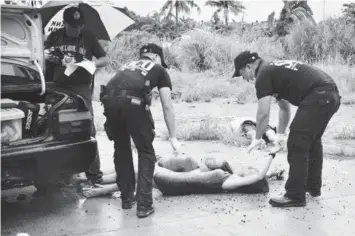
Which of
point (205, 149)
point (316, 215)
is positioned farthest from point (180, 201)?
point (205, 149)

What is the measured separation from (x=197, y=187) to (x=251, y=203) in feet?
1.98

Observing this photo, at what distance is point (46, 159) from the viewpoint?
4574mm

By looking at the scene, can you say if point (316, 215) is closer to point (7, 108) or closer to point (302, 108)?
point (302, 108)

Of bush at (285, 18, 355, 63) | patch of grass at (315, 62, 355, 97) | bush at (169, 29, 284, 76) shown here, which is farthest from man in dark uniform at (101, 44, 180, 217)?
bush at (285, 18, 355, 63)

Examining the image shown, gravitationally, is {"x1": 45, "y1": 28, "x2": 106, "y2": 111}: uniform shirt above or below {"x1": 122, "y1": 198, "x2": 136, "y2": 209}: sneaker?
above

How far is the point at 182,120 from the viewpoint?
11.5 metres

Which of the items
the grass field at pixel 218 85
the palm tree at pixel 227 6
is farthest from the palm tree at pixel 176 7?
the grass field at pixel 218 85

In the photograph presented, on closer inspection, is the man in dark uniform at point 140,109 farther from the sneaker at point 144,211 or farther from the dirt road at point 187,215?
the dirt road at point 187,215

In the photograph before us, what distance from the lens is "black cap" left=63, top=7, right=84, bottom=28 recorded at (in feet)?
18.5

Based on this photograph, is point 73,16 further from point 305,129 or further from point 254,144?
point 305,129

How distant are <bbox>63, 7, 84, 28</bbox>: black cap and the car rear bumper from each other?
58.4 inches

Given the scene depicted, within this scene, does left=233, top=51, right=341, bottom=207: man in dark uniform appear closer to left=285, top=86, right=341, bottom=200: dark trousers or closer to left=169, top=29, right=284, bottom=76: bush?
left=285, top=86, right=341, bottom=200: dark trousers

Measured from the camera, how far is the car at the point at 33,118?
446 centimetres

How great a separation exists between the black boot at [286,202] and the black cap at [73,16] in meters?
2.82
